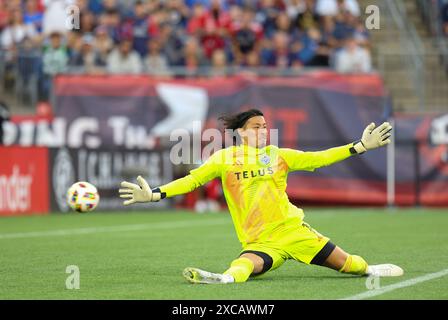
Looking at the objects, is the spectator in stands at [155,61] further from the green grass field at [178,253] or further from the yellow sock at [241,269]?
the yellow sock at [241,269]

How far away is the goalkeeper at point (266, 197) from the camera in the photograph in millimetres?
9812

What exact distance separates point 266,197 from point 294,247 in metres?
0.53

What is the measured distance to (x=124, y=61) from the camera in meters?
23.0

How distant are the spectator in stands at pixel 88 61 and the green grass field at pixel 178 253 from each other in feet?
10.8

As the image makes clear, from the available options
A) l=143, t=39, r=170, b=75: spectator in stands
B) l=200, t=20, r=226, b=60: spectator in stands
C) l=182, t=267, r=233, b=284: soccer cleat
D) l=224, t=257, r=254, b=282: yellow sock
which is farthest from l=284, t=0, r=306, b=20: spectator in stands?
l=182, t=267, r=233, b=284: soccer cleat

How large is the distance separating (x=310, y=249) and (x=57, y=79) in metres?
13.2

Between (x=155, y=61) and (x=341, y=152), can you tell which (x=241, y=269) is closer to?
(x=341, y=152)

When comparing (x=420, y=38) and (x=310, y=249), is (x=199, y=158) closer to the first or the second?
(x=420, y=38)

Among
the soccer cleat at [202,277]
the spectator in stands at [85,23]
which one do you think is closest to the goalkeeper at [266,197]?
the soccer cleat at [202,277]

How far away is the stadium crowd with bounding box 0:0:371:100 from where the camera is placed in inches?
894

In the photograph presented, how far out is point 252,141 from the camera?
9.98 m

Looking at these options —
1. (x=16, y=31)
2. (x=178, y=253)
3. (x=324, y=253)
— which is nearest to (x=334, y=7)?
(x=16, y=31)

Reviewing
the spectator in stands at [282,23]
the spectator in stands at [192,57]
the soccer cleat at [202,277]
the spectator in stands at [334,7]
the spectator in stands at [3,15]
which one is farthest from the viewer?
the spectator in stands at [334,7]
